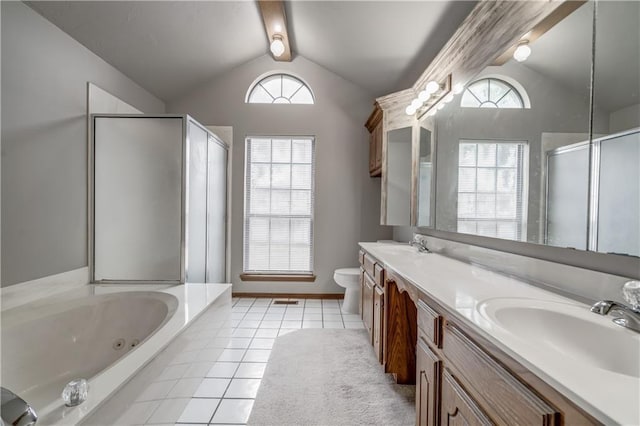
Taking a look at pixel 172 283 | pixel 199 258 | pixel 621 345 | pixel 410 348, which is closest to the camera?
pixel 621 345

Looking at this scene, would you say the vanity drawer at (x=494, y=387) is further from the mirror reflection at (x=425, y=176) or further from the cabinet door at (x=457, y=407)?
the mirror reflection at (x=425, y=176)

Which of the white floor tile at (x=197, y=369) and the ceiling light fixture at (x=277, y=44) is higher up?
the ceiling light fixture at (x=277, y=44)

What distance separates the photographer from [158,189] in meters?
2.38

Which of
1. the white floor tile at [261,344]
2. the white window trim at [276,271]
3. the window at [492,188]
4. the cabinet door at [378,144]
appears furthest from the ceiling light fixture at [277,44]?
the white floor tile at [261,344]

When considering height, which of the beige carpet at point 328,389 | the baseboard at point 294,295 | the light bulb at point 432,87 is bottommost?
the beige carpet at point 328,389

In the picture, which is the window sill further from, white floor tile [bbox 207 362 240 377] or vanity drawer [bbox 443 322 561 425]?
vanity drawer [bbox 443 322 561 425]

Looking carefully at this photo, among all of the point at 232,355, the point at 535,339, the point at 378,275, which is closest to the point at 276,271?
the point at 232,355

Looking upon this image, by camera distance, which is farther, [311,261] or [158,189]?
[311,261]

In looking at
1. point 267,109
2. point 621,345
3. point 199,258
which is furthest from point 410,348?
point 267,109

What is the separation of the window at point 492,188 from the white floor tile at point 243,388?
1.73m

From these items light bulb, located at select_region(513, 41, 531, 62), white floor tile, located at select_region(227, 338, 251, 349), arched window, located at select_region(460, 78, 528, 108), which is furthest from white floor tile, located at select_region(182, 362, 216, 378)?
light bulb, located at select_region(513, 41, 531, 62)

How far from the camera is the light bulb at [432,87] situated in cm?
230

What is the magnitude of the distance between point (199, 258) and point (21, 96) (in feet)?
5.42

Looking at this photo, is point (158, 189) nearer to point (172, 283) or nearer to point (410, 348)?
point (172, 283)
